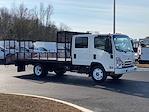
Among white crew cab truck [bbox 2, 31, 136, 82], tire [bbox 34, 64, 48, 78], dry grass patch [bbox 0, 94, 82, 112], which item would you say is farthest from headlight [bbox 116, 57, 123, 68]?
dry grass patch [bbox 0, 94, 82, 112]

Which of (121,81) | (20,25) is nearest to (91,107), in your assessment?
(121,81)

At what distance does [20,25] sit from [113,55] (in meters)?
63.4

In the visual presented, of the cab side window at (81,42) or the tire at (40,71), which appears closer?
the cab side window at (81,42)

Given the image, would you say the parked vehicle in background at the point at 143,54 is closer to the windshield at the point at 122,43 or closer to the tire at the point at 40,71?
the tire at the point at 40,71

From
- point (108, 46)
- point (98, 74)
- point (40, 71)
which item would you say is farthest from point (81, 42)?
point (40, 71)

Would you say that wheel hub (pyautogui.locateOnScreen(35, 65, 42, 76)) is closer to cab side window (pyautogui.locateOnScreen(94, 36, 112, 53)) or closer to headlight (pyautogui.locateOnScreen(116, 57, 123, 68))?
cab side window (pyautogui.locateOnScreen(94, 36, 112, 53))

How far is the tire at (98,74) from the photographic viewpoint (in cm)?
2058

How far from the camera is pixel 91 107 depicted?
42.2ft

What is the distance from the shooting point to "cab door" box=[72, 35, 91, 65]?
69.1 feet

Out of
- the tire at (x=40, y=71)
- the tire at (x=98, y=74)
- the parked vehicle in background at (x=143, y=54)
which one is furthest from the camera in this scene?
the parked vehicle in background at (x=143, y=54)

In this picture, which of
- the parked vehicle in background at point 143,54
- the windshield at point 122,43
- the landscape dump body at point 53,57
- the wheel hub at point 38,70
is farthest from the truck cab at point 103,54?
the parked vehicle in background at point 143,54

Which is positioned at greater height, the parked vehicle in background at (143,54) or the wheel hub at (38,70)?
the parked vehicle in background at (143,54)

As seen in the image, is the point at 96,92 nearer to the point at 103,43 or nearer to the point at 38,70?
the point at 103,43

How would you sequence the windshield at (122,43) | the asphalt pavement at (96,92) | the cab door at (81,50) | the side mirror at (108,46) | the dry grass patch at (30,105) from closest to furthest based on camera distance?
the dry grass patch at (30,105)
the asphalt pavement at (96,92)
the side mirror at (108,46)
the windshield at (122,43)
the cab door at (81,50)
